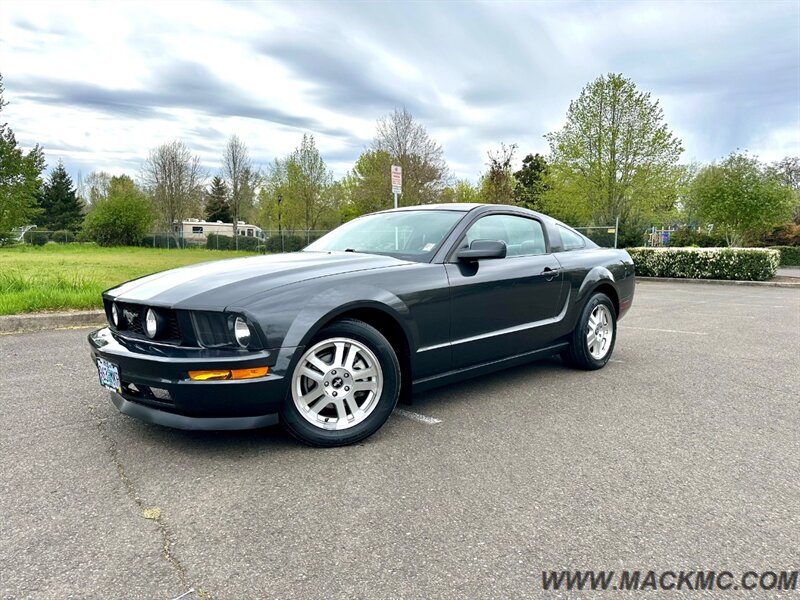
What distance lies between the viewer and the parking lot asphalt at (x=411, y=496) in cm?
199

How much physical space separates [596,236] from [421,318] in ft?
59.2

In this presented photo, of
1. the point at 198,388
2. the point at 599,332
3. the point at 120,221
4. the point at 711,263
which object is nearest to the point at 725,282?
the point at 711,263

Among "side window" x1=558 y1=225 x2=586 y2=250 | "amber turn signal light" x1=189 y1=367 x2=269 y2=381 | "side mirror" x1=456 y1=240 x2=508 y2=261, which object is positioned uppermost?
"side window" x1=558 y1=225 x2=586 y2=250

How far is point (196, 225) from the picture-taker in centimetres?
5944

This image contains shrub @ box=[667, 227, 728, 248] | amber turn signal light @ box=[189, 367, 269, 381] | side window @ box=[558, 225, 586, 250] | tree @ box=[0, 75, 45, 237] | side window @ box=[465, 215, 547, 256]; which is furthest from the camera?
shrub @ box=[667, 227, 728, 248]

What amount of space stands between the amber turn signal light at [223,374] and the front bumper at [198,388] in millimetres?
19

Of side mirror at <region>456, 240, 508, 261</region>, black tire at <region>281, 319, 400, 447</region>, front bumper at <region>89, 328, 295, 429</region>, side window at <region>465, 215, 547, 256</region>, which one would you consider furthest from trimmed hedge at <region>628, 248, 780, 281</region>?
front bumper at <region>89, 328, 295, 429</region>

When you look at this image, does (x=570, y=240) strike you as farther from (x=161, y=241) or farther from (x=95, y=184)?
(x=95, y=184)

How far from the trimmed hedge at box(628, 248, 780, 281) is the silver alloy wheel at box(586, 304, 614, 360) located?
1339 centimetres

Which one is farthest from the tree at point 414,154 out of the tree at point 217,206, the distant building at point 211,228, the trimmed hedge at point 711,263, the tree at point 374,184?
the tree at point 217,206

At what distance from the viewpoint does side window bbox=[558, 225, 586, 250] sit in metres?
4.88

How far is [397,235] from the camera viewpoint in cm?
409

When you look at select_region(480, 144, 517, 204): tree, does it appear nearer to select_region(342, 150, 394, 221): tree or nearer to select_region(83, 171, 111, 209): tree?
select_region(342, 150, 394, 221): tree

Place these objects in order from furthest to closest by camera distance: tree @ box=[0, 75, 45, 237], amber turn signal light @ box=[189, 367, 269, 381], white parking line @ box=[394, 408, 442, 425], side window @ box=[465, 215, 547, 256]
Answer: tree @ box=[0, 75, 45, 237] < side window @ box=[465, 215, 547, 256] < white parking line @ box=[394, 408, 442, 425] < amber turn signal light @ box=[189, 367, 269, 381]
